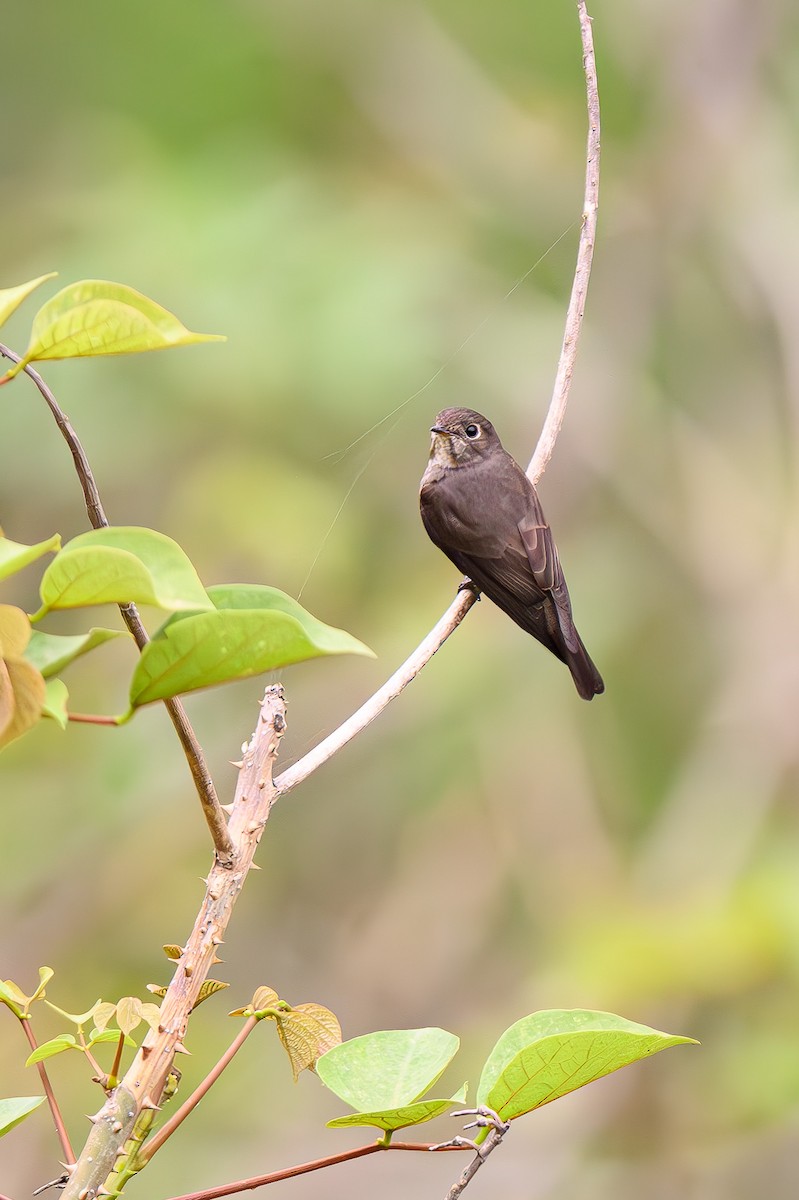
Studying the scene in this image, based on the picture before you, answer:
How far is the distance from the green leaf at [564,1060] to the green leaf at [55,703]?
1.19 feet

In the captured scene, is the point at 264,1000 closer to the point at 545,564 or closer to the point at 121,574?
the point at 121,574

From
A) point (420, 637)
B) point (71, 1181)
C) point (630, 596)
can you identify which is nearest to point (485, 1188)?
point (420, 637)

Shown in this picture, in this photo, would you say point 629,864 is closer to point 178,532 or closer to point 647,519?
point 647,519

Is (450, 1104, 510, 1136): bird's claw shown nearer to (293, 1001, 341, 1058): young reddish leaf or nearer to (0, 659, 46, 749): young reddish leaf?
(293, 1001, 341, 1058): young reddish leaf

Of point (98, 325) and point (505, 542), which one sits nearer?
point (98, 325)

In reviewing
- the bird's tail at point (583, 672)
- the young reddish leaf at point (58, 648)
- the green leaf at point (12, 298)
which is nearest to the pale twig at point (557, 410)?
the young reddish leaf at point (58, 648)

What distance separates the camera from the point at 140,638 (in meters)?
0.84

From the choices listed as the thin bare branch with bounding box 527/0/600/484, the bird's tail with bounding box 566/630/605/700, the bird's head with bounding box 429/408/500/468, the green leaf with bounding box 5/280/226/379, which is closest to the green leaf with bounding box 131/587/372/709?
the green leaf with bounding box 5/280/226/379

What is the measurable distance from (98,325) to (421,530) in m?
4.32

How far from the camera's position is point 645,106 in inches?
216

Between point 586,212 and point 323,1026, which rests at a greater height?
point 586,212

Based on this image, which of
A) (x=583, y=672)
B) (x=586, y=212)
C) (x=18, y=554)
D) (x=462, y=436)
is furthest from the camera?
(x=462, y=436)

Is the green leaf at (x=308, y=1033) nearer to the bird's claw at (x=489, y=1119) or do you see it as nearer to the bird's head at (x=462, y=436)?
the bird's claw at (x=489, y=1119)

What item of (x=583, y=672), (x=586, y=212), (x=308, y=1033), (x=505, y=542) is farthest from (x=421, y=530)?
(x=308, y=1033)
